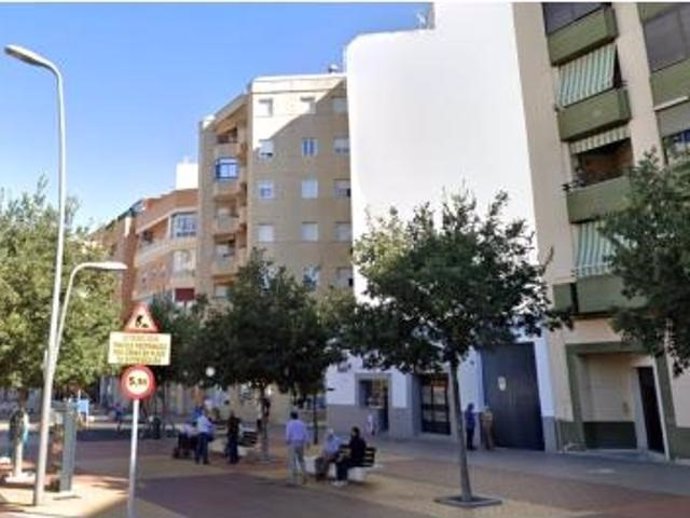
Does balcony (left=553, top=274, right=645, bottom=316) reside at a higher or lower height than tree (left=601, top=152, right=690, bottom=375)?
higher

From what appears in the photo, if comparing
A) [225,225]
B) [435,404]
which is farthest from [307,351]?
[225,225]

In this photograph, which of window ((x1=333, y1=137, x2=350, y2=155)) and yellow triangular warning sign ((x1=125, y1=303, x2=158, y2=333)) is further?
window ((x1=333, y1=137, x2=350, y2=155))

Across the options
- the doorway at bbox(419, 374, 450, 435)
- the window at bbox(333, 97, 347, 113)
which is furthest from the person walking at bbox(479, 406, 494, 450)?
the window at bbox(333, 97, 347, 113)

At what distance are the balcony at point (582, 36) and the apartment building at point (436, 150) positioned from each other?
19.0ft

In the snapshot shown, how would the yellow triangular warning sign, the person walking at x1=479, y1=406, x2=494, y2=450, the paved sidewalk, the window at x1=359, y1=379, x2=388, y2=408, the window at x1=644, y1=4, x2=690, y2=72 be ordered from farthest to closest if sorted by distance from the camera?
the window at x1=359, y1=379, x2=388, y2=408
the person walking at x1=479, y1=406, x2=494, y2=450
the window at x1=644, y1=4, x2=690, y2=72
the paved sidewalk
the yellow triangular warning sign

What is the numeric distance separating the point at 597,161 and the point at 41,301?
57.8ft

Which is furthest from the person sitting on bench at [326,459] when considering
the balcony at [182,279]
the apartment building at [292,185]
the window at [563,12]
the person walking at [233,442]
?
the balcony at [182,279]

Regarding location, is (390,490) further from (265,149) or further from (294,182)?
(265,149)

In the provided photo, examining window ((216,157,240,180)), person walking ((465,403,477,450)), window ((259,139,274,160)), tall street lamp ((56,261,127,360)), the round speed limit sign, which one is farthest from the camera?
window ((216,157,240,180))

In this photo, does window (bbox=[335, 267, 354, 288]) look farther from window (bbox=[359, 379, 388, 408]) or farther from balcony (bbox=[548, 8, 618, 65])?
balcony (bbox=[548, 8, 618, 65])

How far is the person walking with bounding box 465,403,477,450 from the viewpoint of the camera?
1106 inches

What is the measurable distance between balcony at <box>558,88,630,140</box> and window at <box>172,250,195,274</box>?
129 ft

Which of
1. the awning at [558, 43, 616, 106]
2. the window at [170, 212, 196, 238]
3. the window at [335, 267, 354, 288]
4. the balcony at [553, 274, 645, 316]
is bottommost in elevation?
the balcony at [553, 274, 645, 316]

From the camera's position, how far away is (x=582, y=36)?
25.6 meters
